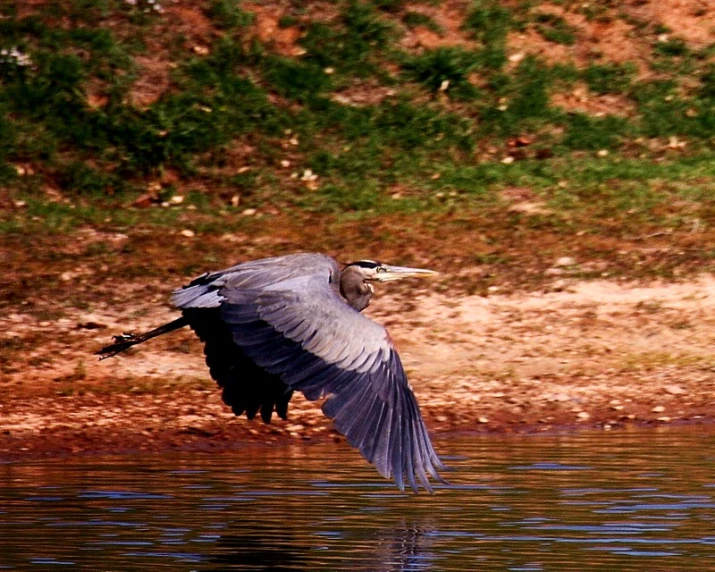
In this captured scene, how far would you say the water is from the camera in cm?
670

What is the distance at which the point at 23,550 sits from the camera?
6887 mm

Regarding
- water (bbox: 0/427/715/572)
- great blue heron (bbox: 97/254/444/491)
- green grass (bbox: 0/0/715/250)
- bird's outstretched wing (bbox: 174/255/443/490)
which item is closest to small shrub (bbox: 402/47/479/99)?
green grass (bbox: 0/0/715/250)

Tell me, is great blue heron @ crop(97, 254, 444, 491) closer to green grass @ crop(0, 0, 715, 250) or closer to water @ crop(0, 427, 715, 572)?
water @ crop(0, 427, 715, 572)

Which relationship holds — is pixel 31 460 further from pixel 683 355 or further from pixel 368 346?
pixel 683 355

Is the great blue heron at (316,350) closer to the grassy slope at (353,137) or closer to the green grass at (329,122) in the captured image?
the grassy slope at (353,137)

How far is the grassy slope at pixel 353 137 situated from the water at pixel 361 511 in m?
3.66

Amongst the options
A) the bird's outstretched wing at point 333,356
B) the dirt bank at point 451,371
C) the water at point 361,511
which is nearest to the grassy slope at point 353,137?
the dirt bank at point 451,371

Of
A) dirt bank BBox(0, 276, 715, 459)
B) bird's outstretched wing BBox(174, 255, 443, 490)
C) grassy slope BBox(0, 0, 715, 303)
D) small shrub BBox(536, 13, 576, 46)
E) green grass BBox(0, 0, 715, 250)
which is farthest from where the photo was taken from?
small shrub BBox(536, 13, 576, 46)

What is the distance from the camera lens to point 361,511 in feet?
25.5

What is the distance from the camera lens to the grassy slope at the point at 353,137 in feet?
44.9

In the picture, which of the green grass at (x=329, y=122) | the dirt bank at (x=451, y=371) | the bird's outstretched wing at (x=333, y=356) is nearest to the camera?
the bird's outstretched wing at (x=333, y=356)

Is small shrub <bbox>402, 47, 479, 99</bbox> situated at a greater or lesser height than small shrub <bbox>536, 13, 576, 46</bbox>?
lesser

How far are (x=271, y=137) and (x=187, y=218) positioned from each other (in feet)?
5.74

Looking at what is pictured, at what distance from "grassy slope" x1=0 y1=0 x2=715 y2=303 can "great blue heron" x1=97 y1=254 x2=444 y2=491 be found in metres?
4.51
